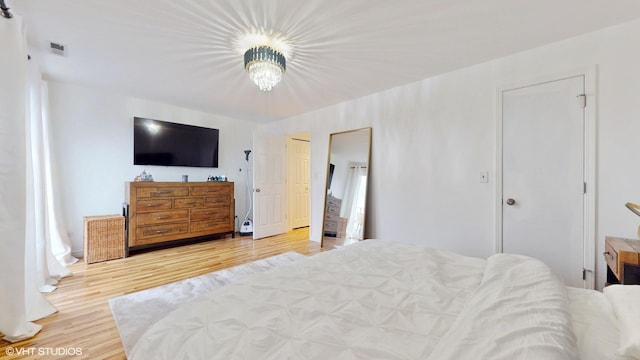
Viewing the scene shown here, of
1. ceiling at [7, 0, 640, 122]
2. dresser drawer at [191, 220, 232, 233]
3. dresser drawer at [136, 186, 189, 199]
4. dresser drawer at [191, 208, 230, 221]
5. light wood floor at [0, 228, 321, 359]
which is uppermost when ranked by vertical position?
ceiling at [7, 0, 640, 122]

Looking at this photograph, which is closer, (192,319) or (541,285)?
(192,319)

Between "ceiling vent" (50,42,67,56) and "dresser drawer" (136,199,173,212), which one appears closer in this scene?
"ceiling vent" (50,42,67,56)

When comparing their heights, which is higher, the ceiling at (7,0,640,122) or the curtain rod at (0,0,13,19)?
the ceiling at (7,0,640,122)

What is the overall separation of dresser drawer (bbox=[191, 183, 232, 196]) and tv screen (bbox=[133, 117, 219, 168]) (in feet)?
1.85

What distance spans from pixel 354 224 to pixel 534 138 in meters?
2.27

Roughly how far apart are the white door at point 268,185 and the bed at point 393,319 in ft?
11.3

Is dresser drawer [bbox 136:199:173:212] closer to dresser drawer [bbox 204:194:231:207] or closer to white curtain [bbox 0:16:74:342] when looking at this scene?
dresser drawer [bbox 204:194:231:207]

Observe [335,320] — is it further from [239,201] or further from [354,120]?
[239,201]

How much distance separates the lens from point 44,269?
101 inches

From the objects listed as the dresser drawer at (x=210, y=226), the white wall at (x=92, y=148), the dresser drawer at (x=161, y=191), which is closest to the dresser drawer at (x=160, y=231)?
the dresser drawer at (x=210, y=226)

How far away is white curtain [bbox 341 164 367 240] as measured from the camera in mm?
3680

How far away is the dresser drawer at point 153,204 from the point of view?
144 inches

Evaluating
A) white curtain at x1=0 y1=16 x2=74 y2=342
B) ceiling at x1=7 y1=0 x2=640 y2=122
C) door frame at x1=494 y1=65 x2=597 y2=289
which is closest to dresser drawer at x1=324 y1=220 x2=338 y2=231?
ceiling at x1=7 y1=0 x2=640 y2=122

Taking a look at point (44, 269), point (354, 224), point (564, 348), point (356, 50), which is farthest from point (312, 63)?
point (44, 269)
